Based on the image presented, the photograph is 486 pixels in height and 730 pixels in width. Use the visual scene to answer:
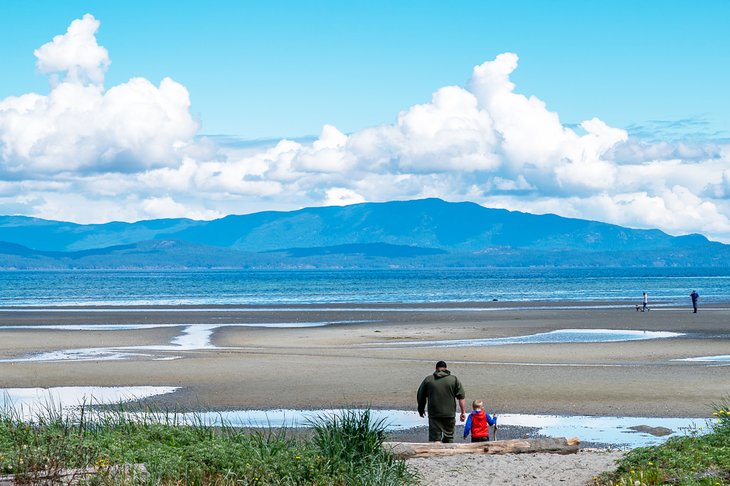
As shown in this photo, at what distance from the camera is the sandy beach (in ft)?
81.6

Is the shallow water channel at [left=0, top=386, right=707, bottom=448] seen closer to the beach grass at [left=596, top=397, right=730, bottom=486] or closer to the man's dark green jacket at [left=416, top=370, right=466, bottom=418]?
the man's dark green jacket at [left=416, top=370, right=466, bottom=418]

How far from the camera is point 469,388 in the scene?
27.6m

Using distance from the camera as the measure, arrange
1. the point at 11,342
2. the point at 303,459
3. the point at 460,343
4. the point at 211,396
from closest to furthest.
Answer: the point at 303,459, the point at 211,396, the point at 460,343, the point at 11,342

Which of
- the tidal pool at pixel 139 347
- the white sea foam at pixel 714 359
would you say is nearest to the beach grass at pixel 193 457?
the tidal pool at pixel 139 347

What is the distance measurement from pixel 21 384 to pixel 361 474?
1910 cm

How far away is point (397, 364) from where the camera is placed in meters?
34.4

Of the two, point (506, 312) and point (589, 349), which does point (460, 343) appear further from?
point (506, 312)

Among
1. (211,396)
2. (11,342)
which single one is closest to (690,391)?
(211,396)

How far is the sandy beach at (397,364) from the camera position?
24.9 meters

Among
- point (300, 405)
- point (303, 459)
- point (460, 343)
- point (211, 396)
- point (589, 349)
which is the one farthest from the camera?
point (460, 343)

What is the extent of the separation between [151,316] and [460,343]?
3162 cm

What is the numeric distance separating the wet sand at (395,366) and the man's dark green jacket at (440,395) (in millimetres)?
6233

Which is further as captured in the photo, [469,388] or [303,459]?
[469,388]

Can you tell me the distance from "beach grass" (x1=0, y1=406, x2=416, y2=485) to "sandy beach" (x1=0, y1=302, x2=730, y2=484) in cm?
144
